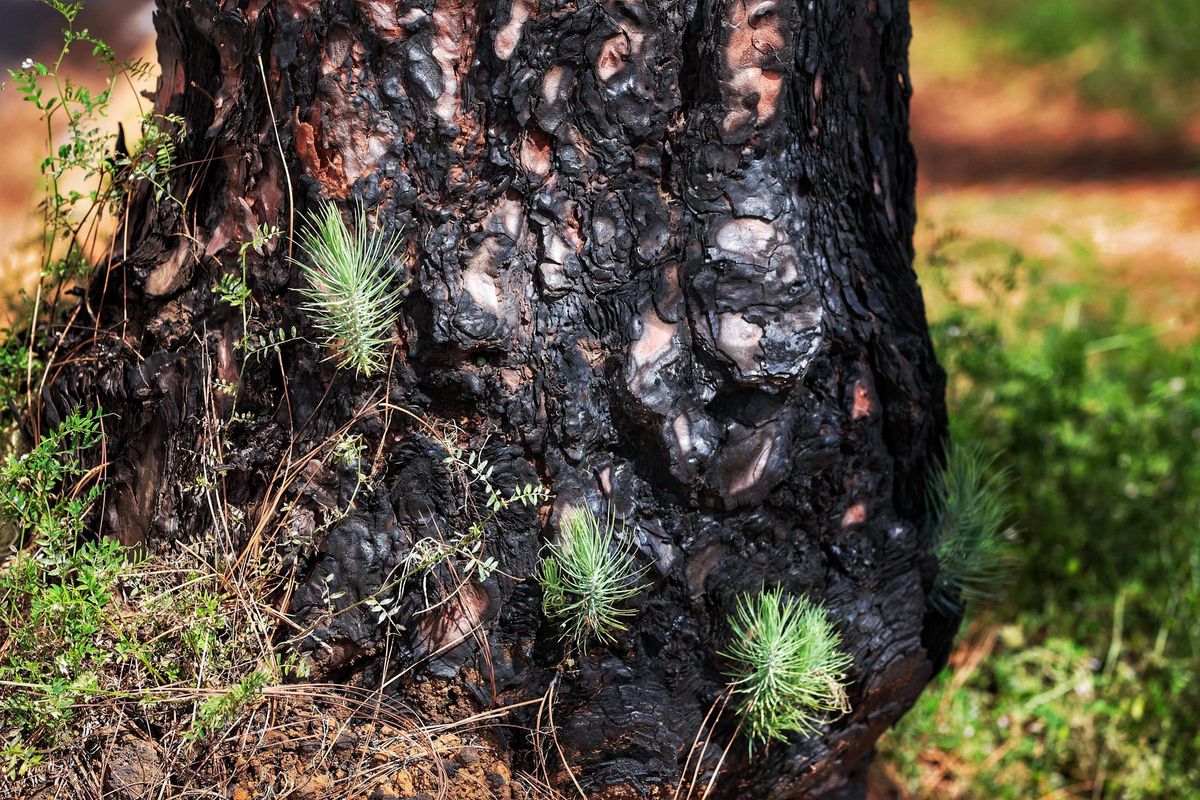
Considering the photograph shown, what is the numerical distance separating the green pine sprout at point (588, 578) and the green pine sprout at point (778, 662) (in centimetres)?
18

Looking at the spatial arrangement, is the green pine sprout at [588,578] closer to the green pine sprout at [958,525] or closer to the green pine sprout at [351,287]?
the green pine sprout at [351,287]

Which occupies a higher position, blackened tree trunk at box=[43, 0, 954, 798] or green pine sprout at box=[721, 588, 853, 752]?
blackened tree trunk at box=[43, 0, 954, 798]

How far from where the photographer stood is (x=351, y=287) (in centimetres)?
130

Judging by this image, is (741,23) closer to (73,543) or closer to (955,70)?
(73,543)

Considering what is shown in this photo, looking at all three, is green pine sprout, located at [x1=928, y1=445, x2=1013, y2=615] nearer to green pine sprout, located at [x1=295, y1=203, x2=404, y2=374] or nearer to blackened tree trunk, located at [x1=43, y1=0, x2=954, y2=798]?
blackened tree trunk, located at [x1=43, y1=0, x2=954, y2=798]

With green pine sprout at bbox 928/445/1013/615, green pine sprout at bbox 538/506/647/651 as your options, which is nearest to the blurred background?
green pine sprout at bbox 928/445/1013/615

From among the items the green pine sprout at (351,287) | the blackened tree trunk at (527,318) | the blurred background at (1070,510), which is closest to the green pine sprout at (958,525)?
the blackened tree trunk at (527,318)

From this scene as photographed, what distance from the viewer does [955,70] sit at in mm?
7828

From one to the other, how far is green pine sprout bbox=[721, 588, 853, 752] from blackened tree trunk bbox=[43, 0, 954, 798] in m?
0.04

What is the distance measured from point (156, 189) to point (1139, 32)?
727 centimetres

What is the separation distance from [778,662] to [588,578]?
321mm

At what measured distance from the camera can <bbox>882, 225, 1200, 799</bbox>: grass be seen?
2398mm

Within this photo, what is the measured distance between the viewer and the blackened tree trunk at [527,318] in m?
1.35

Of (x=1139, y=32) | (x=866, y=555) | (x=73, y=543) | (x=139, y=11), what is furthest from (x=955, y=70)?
(x=73, y=543)
